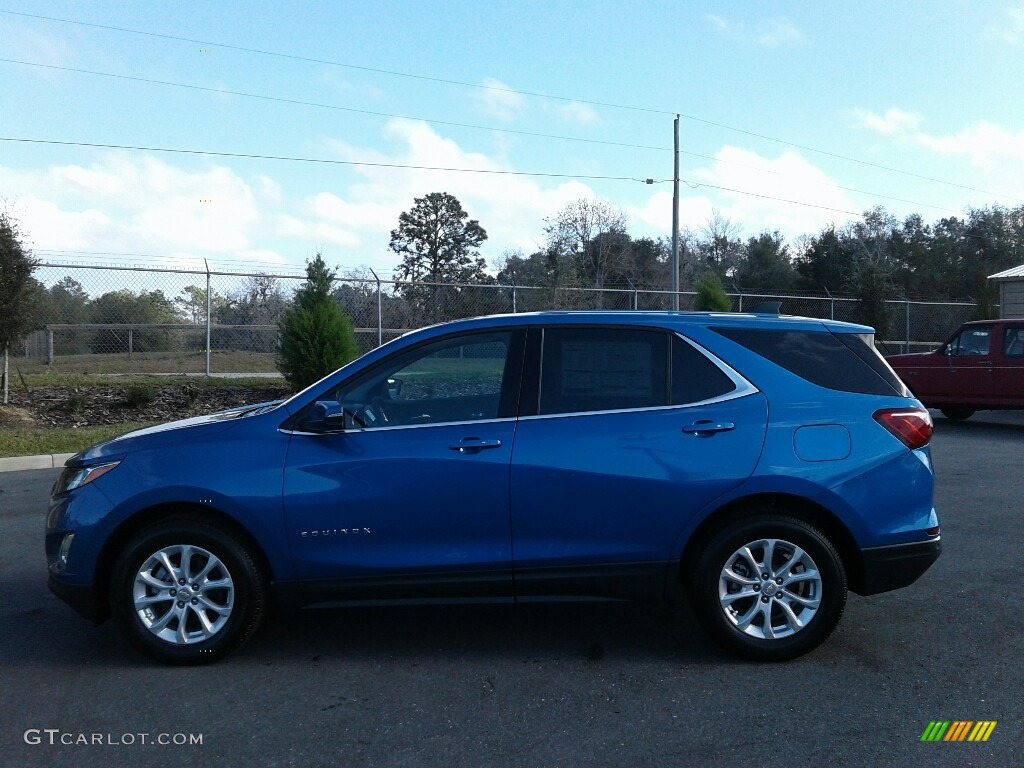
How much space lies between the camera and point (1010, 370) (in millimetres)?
14336

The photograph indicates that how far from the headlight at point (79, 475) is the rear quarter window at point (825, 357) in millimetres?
3191

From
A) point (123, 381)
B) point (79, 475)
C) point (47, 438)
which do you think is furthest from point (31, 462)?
point (79, 475)

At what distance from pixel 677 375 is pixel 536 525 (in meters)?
1.05

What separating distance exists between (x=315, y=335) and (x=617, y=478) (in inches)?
496

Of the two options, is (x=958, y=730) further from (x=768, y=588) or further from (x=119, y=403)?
(x=119, y=403)

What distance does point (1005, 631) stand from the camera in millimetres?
4980

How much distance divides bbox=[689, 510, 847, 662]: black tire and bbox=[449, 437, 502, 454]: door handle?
116 centimetres

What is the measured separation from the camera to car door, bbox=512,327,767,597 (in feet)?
14.6

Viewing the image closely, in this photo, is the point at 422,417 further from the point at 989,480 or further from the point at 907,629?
the point at 989,480

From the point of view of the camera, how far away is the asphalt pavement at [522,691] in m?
3.62

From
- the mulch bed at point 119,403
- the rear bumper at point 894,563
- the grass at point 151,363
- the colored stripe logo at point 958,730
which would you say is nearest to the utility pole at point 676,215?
the grass at point 151,363

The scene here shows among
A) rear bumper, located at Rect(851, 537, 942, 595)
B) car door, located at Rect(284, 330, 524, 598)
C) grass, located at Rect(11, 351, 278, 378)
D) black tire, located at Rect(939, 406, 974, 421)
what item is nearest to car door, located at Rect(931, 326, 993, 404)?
black tire, located at Rect(939, 406, 974, 421)

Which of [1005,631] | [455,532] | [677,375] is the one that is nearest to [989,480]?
[1005,631]

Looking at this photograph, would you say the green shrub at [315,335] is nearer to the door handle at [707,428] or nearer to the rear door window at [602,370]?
the rear door window at [602,370]
